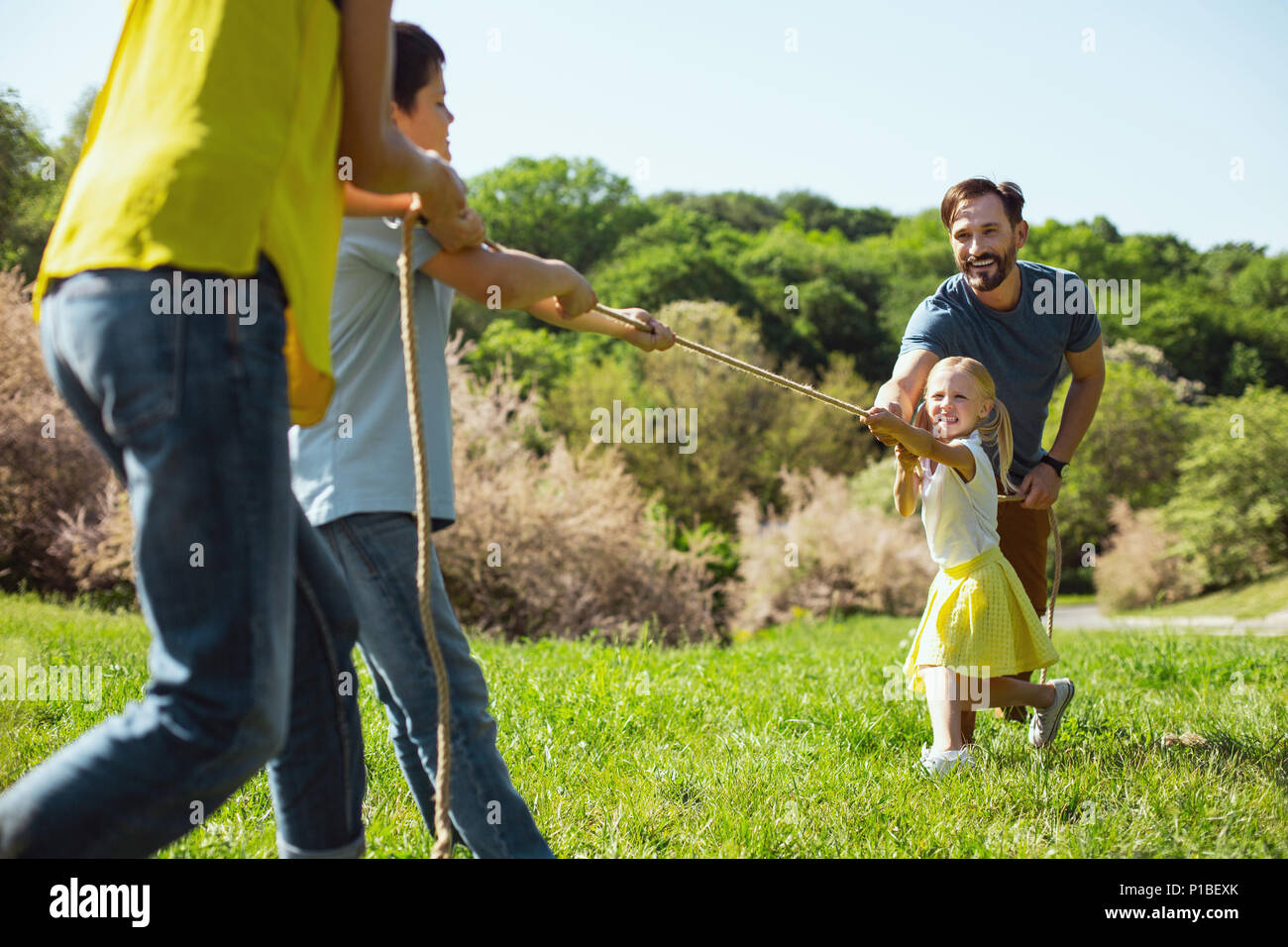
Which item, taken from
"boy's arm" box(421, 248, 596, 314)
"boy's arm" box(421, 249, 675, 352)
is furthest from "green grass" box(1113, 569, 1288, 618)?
"boy's arm" box(421, 248, 596, 314)

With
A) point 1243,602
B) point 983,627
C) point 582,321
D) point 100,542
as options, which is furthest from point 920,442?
point 1243,602

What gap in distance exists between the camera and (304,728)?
200cm

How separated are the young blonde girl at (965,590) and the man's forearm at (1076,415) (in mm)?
554

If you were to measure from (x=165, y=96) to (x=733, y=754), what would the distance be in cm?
275

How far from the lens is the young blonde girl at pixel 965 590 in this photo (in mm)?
3631

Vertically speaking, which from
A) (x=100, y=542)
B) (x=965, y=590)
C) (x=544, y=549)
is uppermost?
(x=965, y=590)

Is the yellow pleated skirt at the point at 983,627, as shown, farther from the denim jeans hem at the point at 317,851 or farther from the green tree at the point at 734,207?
the green tree at the point at 734,207

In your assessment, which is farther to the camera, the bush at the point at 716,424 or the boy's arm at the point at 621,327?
the bush at the point at 716,424

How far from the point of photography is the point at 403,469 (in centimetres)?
224

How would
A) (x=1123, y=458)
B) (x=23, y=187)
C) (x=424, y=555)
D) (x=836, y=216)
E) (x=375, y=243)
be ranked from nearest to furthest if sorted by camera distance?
(x=424, y=555)
(x=375, y=243)
(x=23, y=187)
(x=1123, y=458)
(x=836, y=216)

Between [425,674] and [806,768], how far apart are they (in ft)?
5.56

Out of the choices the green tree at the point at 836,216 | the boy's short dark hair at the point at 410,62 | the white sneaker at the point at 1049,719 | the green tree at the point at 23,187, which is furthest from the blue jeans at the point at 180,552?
the green tree at the point at 836,216

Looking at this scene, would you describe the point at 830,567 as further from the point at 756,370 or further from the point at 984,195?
the point at 756,370
